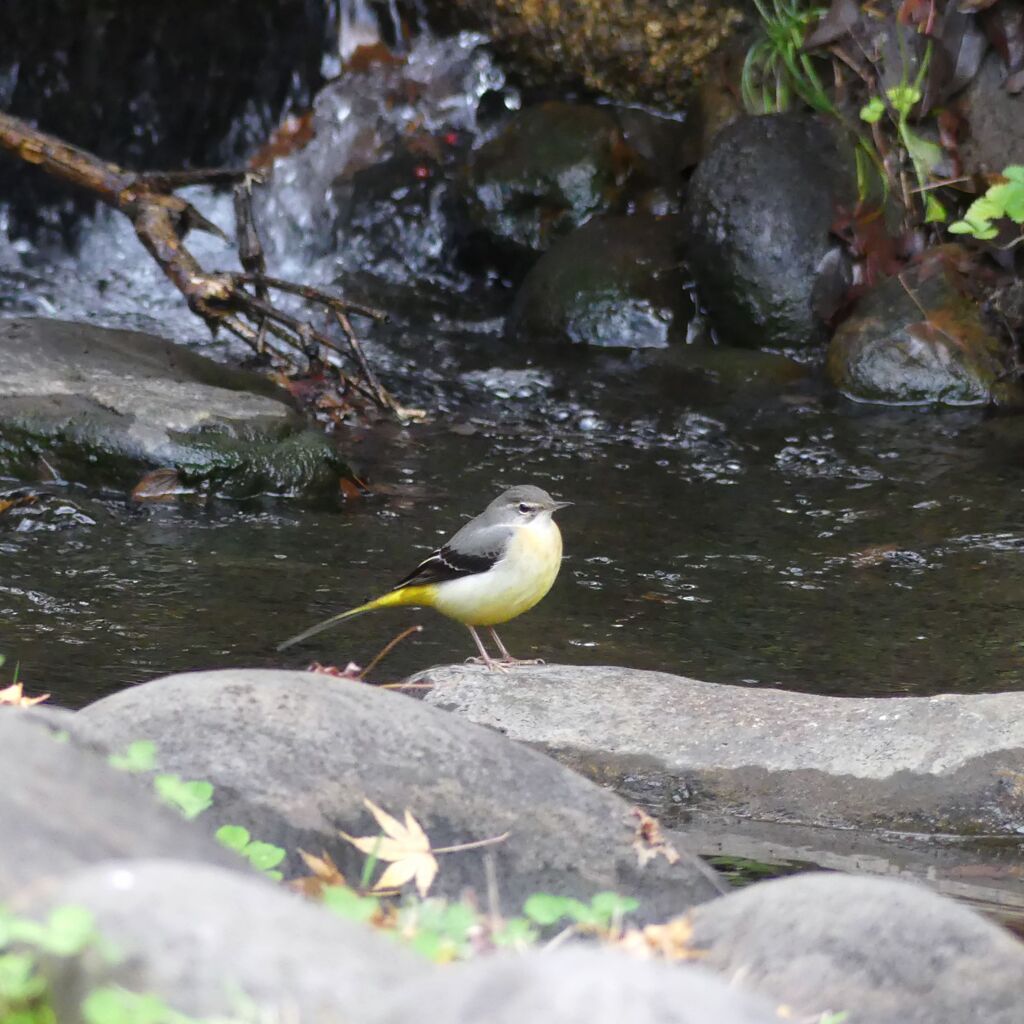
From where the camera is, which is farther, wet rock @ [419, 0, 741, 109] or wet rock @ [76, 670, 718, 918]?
wet rock @ [419, 0, 741, 109]

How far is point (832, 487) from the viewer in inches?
332

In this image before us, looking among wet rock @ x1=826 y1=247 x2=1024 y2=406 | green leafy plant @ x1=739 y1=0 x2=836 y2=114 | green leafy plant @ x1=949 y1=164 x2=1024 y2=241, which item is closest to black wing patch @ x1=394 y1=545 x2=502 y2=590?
green leafy plant @ x1=949 y1=164 x2=1024 y2=241

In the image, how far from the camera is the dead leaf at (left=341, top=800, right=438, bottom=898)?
10.7 ft

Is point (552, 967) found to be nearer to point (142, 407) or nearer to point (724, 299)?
point (142, 407)

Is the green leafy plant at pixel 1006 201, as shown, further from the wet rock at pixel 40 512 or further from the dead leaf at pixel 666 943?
the dead leaf at pixel 666 943

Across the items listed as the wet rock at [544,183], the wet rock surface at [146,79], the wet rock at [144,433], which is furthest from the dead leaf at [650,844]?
the wet rock surface at [146,79]

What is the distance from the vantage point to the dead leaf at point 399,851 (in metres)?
3.26

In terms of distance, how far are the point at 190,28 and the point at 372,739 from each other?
37.8 ft

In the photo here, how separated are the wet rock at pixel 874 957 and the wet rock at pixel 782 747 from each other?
1.60 m

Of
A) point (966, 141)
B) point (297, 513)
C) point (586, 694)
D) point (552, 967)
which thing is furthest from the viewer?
point (966, 141)

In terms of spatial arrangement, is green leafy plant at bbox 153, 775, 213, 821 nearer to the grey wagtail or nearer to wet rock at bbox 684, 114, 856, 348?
the grey wagtail

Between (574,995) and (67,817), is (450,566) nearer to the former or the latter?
(67,817)

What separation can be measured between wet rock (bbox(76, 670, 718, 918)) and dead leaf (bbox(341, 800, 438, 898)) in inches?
1.4


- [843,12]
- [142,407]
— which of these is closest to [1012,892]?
[142,407]
